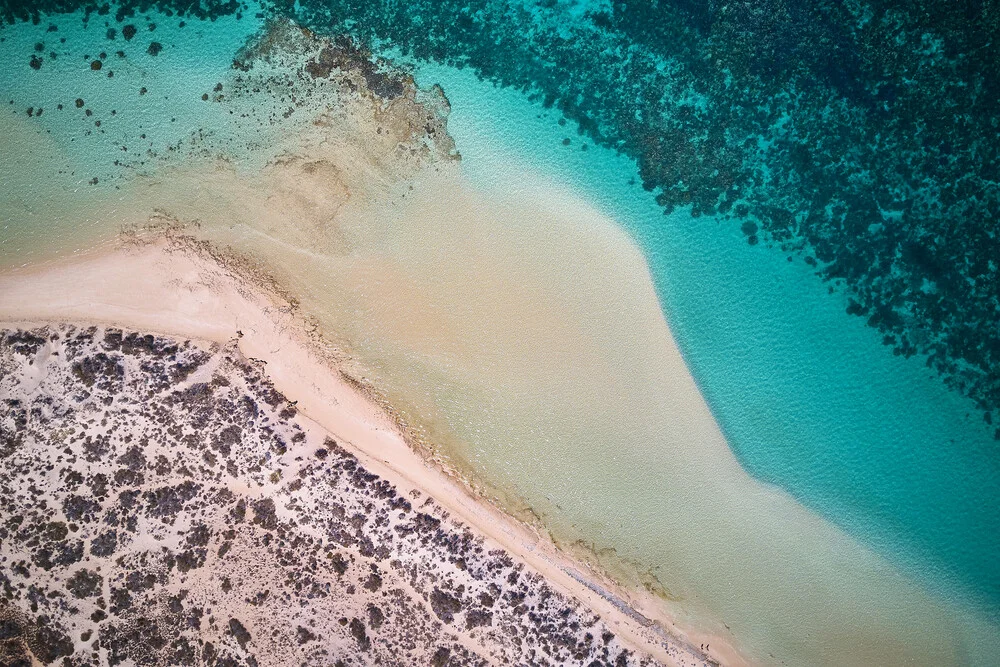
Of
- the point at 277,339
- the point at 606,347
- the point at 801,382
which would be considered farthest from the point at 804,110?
the point at 277,339

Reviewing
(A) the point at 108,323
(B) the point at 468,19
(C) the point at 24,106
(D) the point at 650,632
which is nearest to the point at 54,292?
(A) the point at 108,323

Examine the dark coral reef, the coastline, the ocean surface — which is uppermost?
the dark coral reef

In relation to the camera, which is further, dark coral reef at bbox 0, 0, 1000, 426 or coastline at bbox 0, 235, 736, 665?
dark coral reef at bbox 0, 0, 1000, 426

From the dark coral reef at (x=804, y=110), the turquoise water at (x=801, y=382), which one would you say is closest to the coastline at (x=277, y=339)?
the turquoise water at (x=801, y=382)

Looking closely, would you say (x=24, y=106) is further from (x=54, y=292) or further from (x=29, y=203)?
(x=54, y=292)

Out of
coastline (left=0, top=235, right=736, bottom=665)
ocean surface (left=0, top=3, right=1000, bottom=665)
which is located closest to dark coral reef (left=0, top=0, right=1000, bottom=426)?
ocean surface (left=0, top=3, right=1000, bottom=665)

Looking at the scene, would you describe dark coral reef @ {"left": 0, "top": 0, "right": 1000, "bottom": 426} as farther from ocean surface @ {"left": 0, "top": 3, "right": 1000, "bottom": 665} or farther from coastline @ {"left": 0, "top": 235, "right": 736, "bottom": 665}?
coastline @ {"left": 0, "top": 235, "right": 736, "bottom": 665}

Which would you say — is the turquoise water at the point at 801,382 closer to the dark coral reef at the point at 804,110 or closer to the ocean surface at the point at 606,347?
the ocean surface at the point at 606,347
